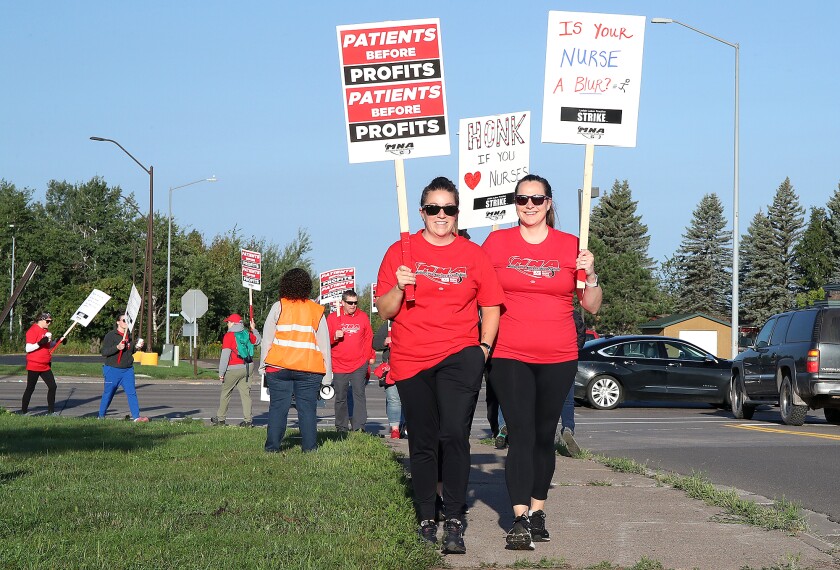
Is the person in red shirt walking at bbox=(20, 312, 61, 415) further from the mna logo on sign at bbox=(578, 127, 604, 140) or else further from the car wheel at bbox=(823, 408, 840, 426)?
the mna logo on sign at bbox=(578, 127, 604, 140)

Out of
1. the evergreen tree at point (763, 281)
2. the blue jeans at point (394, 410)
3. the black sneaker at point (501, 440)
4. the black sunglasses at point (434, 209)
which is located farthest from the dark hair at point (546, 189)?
the evergreen tree at point (763, 281)

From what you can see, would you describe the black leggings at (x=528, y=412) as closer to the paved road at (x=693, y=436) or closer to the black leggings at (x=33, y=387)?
the paved road at (x=693, y=436)

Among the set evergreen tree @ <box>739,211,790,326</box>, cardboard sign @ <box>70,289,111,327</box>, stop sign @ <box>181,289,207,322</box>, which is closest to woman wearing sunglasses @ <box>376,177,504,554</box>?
cardboard sign @ <box>70,289,111,327</box>

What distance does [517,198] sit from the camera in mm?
7262

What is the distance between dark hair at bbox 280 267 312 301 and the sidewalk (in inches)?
125

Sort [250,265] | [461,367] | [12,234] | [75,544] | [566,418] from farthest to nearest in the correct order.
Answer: [12,234], [250,265], [566,418], [461,367], [75,544]

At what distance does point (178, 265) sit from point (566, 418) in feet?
243

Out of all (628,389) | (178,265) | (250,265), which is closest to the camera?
(628,389)

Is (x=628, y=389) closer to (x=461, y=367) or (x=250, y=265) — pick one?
(x=250, y=265)

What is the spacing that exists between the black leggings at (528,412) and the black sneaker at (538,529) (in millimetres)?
109

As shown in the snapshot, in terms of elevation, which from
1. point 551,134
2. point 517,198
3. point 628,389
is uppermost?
point 551,134

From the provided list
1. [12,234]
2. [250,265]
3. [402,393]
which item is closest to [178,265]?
[12,234]

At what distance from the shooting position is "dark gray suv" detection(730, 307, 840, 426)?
18094 mm

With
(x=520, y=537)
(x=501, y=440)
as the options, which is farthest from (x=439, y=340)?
(x=501, y=440)
